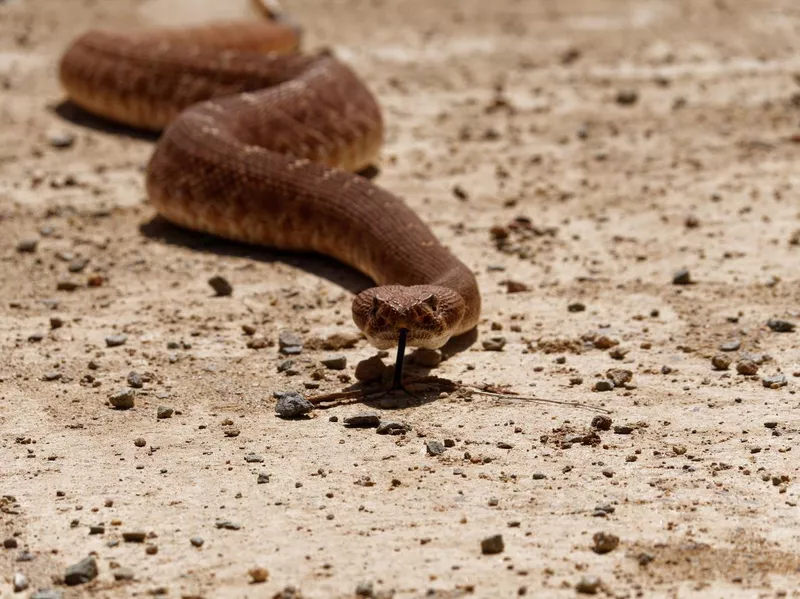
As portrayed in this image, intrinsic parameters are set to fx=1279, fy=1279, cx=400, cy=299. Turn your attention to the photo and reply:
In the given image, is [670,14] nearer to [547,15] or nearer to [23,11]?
[547,15]

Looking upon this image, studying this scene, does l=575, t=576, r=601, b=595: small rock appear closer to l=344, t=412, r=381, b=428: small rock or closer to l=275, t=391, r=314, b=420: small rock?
l=344, t=412, r=381, b=428: small rock

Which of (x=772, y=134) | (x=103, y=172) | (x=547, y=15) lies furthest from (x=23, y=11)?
(x=772, y=134)

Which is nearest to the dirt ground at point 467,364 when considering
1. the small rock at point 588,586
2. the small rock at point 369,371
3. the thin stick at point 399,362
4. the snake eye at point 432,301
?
Answer: the small rock at point 588,586

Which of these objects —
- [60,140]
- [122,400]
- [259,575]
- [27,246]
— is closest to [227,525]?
[259,575]

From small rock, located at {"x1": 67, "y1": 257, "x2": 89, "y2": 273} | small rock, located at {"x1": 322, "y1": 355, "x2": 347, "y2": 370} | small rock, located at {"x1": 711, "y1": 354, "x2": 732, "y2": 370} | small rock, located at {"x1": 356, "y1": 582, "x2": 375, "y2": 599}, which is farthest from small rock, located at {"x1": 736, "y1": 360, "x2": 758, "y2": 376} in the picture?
small rock, located at {"x1": 67, "y1": 257, "x2": 89, "y2": 273}

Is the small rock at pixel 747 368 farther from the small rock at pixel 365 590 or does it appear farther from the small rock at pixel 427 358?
the small rock at pixel 365 590

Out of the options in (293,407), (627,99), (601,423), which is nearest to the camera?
(601,423)

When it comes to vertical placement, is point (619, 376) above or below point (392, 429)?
above

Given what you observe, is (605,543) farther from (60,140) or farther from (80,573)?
(60,140)
